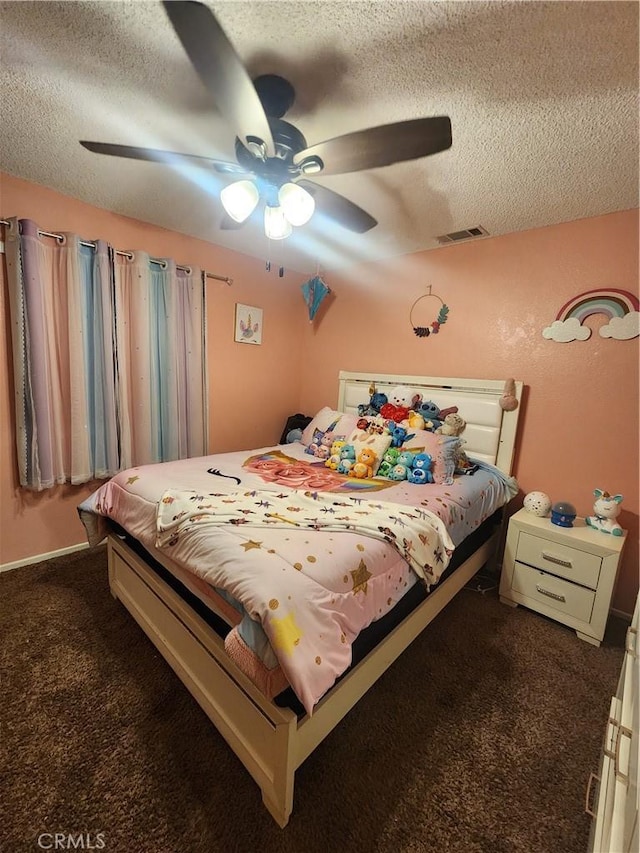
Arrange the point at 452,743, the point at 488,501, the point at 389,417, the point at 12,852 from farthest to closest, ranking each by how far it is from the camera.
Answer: the point at 389,417, the point at 488,501, the point at 452,743, the point at 12,852

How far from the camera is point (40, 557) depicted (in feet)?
7.66

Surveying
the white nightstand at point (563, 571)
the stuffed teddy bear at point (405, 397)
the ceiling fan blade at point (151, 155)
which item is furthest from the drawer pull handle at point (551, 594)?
the ceiling fan blade at point (151, 155)

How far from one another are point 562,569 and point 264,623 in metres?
1.78

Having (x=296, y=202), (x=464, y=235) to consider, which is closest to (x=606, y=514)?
(x=464, y=235)

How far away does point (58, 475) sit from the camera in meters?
2.28

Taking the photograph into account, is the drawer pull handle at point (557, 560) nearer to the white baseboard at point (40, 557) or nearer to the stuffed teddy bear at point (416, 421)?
the stuffed teddy bear at point (416, 421)

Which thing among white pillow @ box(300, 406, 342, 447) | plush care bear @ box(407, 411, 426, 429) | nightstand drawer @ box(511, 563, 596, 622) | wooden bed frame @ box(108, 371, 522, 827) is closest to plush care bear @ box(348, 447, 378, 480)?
plush care bear @ box(407, 411, 426, 429)

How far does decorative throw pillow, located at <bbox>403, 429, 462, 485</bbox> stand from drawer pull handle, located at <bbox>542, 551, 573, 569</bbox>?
63cm

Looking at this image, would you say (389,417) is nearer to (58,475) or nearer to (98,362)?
(98,362)

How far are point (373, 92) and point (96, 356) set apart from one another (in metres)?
2.11

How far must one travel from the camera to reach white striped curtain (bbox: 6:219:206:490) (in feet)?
6.79

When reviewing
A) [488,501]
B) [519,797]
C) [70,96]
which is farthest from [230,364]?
[519,797]

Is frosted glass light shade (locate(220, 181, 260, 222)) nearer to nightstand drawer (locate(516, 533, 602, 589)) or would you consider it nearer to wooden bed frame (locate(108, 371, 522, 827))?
wooden bed frame (locate(108, 371, 522, 827))

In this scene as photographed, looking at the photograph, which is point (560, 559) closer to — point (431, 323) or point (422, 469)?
point (422, 469)
